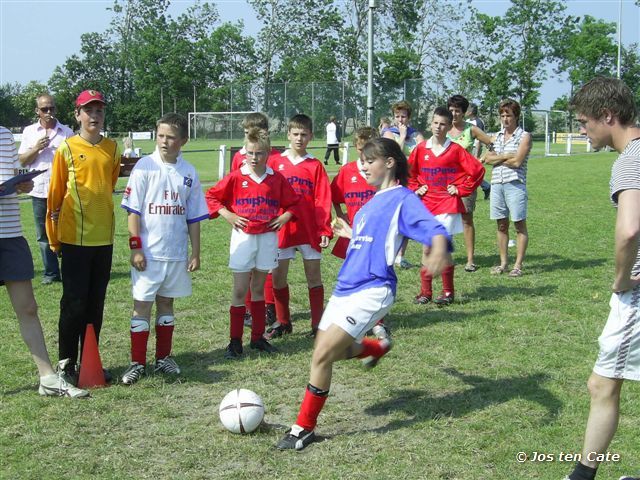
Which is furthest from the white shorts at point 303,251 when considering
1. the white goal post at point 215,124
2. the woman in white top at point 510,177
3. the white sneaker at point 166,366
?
the white goal post at point 215,124

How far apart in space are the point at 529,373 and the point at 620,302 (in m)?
2.36

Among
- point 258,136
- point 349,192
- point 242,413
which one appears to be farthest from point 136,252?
point 349,192

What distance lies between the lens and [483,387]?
214 inches

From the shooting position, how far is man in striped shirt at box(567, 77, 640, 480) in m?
3.27

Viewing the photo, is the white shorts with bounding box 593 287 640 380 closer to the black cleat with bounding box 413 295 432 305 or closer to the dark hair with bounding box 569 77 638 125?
the dark hair with bounding box 569 77 638 125

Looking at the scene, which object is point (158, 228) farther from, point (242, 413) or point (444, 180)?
point (444, 180)

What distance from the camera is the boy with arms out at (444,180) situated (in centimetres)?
802

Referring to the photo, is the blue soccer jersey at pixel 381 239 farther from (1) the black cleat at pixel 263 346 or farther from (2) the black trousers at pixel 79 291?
(2) the black trousers at pixel 79 291

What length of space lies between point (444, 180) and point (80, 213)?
420cm

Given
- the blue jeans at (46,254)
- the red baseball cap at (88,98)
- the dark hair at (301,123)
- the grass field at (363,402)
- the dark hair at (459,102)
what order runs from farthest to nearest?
the dark hair at (459,102)
the blue jeans at (46,254)
the dark hair at (301,123)
the red baseball cap at (88,98)
the grass field at (363,402)

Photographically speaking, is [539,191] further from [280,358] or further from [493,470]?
[493,470]

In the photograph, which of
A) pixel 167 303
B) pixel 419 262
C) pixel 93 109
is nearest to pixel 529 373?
pixel 167 303

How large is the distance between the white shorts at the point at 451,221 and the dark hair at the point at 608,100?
4.53m

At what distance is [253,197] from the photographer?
6.27 meters
